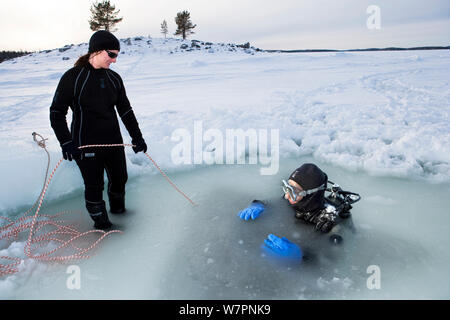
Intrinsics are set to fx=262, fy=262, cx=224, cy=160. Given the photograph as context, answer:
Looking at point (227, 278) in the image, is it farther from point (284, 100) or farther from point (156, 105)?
→ point (284, 100)

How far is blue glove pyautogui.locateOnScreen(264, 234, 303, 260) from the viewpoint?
2180 mm

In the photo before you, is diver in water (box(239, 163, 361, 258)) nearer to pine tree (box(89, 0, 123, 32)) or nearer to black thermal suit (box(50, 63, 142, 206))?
black thermal suit (box(50, 63, 142, 206))

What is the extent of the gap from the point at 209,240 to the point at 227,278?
1.60 ft

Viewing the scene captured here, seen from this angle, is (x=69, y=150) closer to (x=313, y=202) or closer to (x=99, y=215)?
(x=99, y=215)

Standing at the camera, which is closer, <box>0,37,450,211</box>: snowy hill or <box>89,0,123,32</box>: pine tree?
<box>0,37,450,211</box>: snowy hill

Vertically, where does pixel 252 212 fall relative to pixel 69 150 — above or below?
below

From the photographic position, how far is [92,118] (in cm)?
224

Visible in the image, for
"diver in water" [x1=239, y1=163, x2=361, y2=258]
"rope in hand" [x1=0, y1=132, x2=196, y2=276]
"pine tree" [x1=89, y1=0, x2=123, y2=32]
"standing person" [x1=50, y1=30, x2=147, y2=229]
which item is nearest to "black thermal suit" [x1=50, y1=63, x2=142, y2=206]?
"standing person" [x1=50, y1=30, x2=147, y2=229]

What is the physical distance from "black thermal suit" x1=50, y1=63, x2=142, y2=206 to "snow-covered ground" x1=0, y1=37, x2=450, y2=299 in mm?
632

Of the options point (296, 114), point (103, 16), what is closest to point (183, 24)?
point (103, 16)

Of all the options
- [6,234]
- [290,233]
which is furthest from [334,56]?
[6,234]

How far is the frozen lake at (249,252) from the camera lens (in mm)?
1932

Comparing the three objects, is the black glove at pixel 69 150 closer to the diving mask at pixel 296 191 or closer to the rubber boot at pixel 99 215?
the rubber boot at pixel 99 215

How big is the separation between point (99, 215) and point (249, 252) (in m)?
1.44
